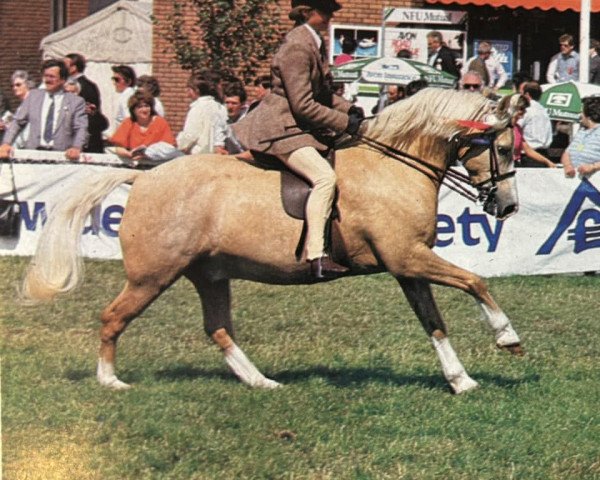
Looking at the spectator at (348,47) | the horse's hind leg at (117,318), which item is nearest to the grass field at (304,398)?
the horse's hind leg at (117,318)

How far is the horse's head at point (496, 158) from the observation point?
9.45m

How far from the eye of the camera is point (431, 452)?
778cm

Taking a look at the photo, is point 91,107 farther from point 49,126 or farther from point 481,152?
point 481,152

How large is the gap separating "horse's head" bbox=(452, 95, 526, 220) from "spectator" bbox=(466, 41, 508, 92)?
491 inches

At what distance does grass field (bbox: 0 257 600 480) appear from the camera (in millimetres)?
7555

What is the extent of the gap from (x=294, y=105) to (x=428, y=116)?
0.94m

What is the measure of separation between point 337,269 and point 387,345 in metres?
1.91

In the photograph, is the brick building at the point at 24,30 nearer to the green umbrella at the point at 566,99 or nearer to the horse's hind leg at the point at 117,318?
the green umbrella at the point at 566,99

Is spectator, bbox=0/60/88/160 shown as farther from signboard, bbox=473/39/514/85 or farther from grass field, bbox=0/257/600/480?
signboard, bbox=473/39/514/85

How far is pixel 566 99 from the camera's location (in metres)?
18.9

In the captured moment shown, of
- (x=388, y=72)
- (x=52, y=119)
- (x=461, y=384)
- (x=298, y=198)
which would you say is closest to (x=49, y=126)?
(x=52, y=119)

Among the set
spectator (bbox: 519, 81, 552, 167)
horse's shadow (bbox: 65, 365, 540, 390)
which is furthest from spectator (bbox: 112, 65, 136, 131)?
horse's shadow (bbox: 65, 365, 540, 390)

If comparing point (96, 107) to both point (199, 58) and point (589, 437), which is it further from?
point (589, 437)

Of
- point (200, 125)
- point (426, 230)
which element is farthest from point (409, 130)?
point (200, 125)
